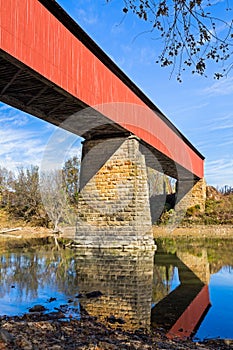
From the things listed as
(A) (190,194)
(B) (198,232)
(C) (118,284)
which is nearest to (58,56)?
(C) (118,284)

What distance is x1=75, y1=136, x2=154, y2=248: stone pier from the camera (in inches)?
484

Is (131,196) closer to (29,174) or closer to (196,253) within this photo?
(196,253)

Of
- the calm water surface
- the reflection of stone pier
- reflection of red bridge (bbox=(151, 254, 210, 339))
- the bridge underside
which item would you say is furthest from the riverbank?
reflection of red bridge (bbox=(151, 254, 210, 339))

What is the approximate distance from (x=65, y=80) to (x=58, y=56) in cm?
58

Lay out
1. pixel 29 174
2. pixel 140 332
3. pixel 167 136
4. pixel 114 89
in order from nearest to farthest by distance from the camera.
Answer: pixel 140 332
pixel 114 89
pixel 167 136
pixel 29 174

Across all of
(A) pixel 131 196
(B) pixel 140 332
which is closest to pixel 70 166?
(A) pixel 131 196

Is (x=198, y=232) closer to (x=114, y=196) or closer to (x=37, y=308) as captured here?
(x=114, y=196)

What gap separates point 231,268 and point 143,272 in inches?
96.2

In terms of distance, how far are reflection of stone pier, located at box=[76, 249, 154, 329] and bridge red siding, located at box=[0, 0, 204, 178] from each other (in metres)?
4.42

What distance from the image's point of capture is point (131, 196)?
40.4 ft

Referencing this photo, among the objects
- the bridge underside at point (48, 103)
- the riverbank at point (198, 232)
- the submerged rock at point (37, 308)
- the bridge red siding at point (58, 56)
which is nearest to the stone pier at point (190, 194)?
the riverbank at point (198, 232)

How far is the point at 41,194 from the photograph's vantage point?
81.0 ft

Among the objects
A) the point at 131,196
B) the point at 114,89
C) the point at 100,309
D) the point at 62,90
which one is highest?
the point at 114,89

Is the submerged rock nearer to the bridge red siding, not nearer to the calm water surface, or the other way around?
the calm water surface
